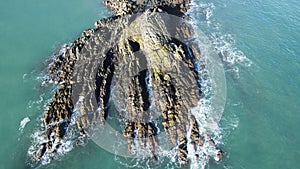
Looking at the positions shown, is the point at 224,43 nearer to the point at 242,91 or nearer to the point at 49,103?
the point at 242,91

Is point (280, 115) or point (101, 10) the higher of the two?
point (101, 10)

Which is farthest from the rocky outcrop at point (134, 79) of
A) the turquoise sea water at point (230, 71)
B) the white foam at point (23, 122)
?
the turquoise sea water at point (230, 71)

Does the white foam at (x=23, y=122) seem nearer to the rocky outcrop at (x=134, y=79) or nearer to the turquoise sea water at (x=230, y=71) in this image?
the turquoise sea water at (x=230, y=71)

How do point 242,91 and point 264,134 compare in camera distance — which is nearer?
point 264,134

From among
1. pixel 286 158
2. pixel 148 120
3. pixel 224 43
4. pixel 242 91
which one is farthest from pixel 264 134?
pixel 224 43

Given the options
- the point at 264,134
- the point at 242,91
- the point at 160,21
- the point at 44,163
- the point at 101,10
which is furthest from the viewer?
the point at 101,10

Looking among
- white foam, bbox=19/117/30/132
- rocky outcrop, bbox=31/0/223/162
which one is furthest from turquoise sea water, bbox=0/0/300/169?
rocky outcrop, bbox=31/0/223/162

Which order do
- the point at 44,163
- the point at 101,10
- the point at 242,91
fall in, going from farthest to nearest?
the point at 101,10 < the point at 242,91 < the point at 44,163
